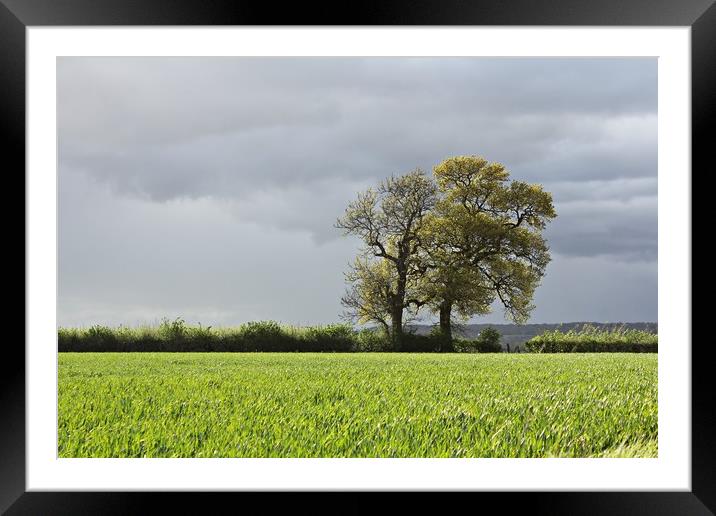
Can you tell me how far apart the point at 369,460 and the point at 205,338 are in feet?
28.8

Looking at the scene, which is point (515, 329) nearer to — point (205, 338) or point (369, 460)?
point (205, 338)

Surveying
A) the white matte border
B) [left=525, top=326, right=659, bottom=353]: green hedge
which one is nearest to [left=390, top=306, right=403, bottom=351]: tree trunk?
[left=525, top=326, right=659, bottom=353]: green hedge

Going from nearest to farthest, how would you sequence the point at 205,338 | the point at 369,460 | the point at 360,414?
the point at 369,460 < the point at 360,414 < the point at 205,338

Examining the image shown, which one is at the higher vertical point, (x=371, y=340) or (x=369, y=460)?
(x=369, y=460)

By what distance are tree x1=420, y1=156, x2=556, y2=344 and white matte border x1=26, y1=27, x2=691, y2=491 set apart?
35.3ft

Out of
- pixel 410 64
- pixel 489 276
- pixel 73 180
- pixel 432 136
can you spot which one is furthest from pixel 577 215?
pixel 73 180

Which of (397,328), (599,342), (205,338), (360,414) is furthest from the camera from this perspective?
(397,328)

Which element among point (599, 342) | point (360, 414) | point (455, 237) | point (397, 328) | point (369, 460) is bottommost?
point (599, 342)

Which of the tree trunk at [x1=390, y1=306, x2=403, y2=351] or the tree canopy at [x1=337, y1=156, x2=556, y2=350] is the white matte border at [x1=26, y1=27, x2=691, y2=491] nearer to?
the tree trunk at [x1=390, y1=306, x2=403, y2=351]

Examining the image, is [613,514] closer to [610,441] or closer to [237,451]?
[610,441]

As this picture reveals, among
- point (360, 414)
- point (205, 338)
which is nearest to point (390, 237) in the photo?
point (205, 338)

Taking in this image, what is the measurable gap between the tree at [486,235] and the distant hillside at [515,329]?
0.66m

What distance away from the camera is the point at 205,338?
35.2ft
